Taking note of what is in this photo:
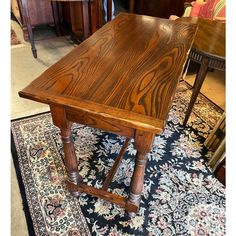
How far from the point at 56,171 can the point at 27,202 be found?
0.81 feet

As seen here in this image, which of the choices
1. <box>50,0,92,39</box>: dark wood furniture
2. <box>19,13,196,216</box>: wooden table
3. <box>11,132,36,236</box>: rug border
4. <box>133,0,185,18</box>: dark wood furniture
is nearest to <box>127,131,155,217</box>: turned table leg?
<box>19,13,196,216</box>: wooden table

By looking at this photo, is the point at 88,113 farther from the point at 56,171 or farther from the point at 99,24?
the point at 99,24

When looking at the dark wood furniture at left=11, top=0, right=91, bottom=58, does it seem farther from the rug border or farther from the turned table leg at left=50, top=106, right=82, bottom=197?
the turned table leg at left=50, top=106, right=82, bottom=197

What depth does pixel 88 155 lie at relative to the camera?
5.03 ft

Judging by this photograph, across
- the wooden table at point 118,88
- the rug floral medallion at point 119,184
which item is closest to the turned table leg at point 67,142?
the wooden table at point 118,88

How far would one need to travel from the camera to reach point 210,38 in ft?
4.75

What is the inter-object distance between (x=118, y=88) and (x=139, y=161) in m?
0.33

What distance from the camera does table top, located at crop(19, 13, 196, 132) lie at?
825 millimetres

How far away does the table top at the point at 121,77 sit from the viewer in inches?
32.5

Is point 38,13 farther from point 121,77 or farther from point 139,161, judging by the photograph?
point 139,161
